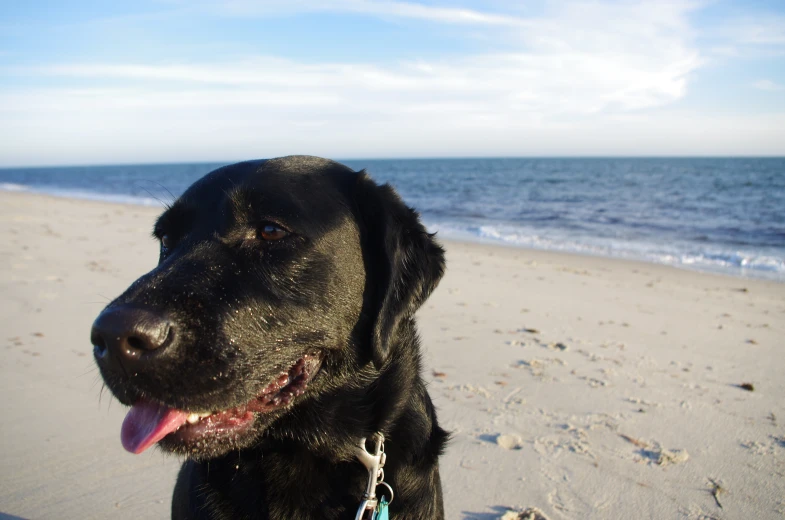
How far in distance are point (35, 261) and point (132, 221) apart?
8244 mm

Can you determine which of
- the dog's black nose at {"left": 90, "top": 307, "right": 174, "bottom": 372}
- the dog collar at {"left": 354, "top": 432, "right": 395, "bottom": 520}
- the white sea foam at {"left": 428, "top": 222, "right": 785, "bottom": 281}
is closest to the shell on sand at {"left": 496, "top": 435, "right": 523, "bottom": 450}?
the dog collar at {"left": 354, "top": 432, "right": 395, "bottom": 520}

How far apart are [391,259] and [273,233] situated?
0.56m

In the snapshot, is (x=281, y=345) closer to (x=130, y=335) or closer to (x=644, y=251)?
(x=130, y=335)

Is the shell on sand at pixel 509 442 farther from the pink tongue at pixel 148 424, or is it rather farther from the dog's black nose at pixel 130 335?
the dog's black nose at pixel 130 335

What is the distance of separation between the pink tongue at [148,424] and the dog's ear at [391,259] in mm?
866

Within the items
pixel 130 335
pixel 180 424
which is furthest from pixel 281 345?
pixel 130 335

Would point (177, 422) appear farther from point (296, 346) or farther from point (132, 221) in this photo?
point (132, 221)

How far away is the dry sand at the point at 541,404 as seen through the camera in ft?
11.2

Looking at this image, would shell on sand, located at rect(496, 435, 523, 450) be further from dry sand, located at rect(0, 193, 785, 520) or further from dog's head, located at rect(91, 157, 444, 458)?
dog's head, located at rect(91, 157, 444, 458)

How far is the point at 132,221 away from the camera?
674 inches

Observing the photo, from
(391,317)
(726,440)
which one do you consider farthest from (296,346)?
(726,440)

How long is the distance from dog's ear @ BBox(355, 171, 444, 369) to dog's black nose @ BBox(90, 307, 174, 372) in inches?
36.9

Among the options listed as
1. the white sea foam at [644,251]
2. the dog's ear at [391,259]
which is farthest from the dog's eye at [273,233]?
the white sea foam at [644,251]

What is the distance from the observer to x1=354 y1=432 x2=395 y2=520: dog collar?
2234 millimetres
